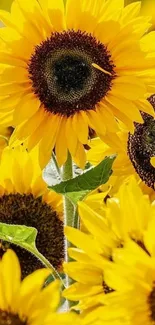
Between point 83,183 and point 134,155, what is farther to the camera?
point 134,155

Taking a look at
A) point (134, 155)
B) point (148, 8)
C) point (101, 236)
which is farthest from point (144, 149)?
point (148, 8)

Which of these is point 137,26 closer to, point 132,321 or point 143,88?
point 143,88

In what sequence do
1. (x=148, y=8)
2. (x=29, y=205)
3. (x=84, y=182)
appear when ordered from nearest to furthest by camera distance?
(x=84, y=182) < (x=29, y=205) < (x=148, y=8)

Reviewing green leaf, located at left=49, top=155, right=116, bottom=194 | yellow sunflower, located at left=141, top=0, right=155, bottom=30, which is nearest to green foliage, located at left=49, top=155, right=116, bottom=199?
green leaf, located at left=49, top=155, right=116, bottom=194

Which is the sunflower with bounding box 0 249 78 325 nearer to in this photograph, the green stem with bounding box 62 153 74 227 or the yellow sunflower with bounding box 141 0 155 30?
the green stem with bounding box 62 153 74 227

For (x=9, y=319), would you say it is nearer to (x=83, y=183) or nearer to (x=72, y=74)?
(x=83, y=183)
